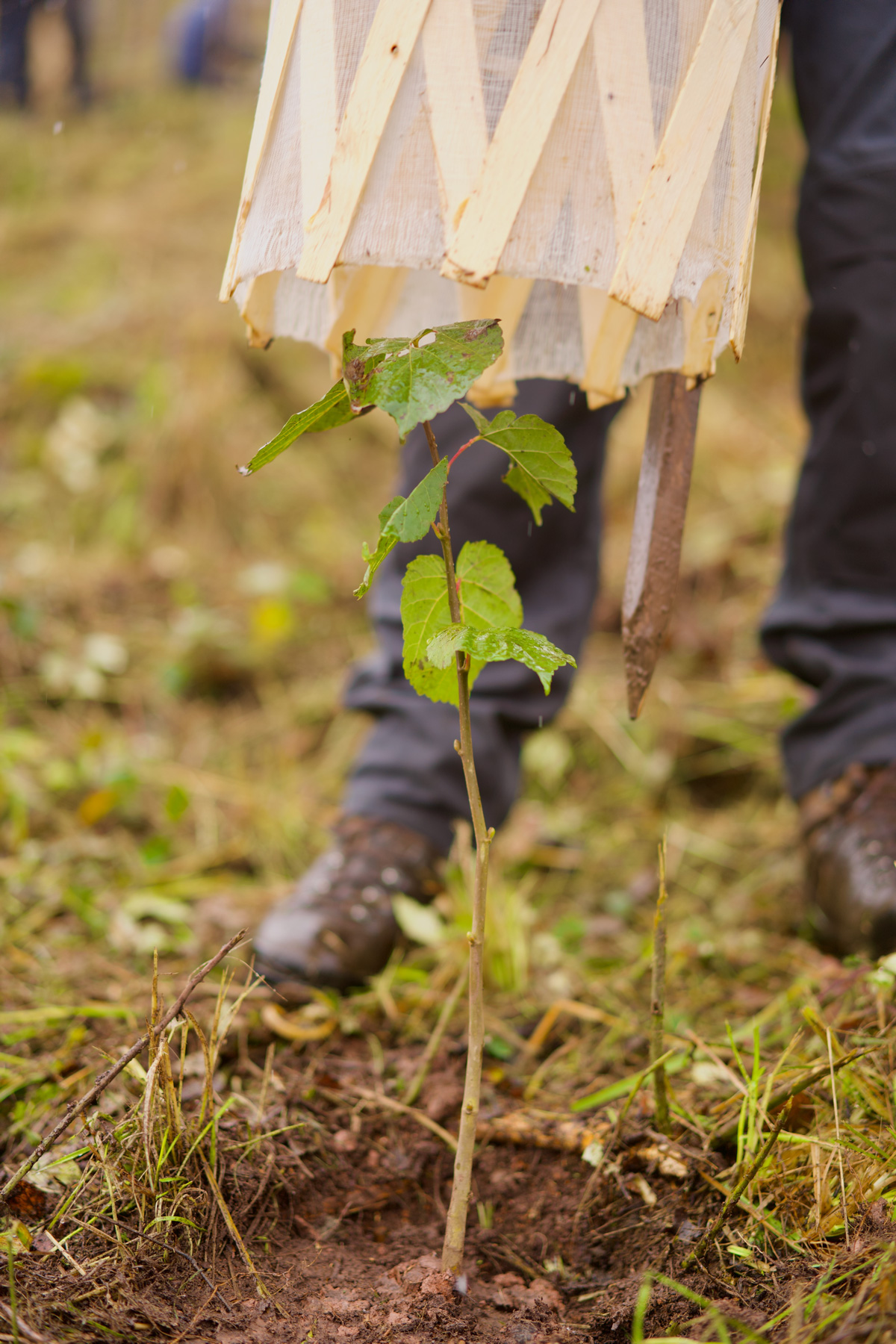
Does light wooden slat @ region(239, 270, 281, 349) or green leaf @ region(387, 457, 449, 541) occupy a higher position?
light wooden slat @ region(239, 270, 281, 349)

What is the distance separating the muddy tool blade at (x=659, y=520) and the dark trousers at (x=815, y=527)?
542 mm

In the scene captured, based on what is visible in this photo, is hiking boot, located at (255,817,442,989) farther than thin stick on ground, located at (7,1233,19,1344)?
Yes

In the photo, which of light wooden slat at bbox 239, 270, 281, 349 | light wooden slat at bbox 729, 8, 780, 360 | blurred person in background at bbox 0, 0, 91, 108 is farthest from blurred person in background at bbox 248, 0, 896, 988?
blurred person in background at bbox 0, 0, 91, 108

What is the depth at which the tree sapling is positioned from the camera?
63cm

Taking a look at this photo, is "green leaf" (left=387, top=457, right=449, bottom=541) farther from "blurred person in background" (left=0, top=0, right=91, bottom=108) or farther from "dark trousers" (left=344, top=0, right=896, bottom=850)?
"blurred person in background" (left=0, top=0, right=91, bottom=108)

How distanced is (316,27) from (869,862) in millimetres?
1131

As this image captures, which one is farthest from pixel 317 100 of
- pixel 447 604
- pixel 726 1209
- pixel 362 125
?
pixel 726 1209

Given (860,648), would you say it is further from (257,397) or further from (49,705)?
(257,397)

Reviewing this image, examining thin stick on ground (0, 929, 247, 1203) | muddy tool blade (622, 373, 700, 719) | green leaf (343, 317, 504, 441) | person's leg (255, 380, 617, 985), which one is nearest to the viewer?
green leaf (343, 317, 504, 441)

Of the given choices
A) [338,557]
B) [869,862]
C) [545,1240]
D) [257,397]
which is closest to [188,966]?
[545,1240]

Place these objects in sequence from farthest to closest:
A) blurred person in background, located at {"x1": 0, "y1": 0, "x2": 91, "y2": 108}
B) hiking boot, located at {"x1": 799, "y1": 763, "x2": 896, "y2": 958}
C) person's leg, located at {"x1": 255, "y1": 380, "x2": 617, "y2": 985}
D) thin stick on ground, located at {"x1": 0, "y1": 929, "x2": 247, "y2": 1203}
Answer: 1. blurred person in background, located at {"x1": 0, "y1": 0, "x2": 91, "y2": 108}
2. person's leg, located at {"x1": 255, "y1": 380, "x2": 617, "y2": 985}
3. hiking boot, located at {"x1": 799, "y1": 763, "x2": 896, "y2": 958}
4. thin stick on ground, located at {"x1": 0, "y1": 929, "x2": 247, "y2": 1203}

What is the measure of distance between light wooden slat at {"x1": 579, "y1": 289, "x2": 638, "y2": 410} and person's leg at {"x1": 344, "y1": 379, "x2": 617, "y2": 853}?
434 millimetres

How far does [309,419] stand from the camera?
2.18ft

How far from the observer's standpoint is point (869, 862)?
1231 millimetres
